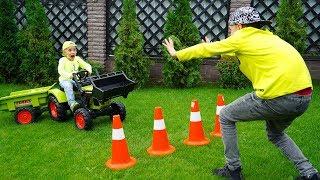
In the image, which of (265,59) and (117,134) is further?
(117,134)

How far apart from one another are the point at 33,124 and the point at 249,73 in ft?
15.6

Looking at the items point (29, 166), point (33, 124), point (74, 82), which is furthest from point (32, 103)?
point (29, 166)

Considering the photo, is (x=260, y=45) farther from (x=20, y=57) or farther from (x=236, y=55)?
(x=20, y=57)

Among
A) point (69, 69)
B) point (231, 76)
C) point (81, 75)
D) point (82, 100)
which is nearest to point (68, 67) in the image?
point (69, 69)

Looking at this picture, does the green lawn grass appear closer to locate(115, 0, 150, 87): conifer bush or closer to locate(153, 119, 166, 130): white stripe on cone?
locate(153, 119, 166, 130): white stripe on cone

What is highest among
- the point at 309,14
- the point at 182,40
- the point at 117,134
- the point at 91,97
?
the point at 309,14

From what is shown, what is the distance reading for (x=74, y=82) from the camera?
7.93 meters

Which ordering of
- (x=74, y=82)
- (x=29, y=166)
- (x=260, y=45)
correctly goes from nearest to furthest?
(x=260, y=45) → (x=29, y=166) → (x=74, y=82)

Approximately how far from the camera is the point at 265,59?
4.51 m

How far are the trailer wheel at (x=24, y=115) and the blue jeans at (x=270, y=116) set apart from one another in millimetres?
4450

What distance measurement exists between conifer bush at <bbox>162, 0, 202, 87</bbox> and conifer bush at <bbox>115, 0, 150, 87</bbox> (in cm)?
57

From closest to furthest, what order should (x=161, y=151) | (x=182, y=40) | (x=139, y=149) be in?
(x=161, y=151) < (x=139, y=149) < (x=182, y=40)

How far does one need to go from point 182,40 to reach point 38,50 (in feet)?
11.8

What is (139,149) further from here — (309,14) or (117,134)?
(309,14)
